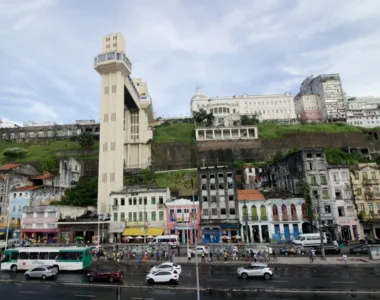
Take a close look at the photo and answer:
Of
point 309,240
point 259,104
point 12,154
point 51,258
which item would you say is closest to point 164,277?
point 51,258

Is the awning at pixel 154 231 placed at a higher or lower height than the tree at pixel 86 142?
lower

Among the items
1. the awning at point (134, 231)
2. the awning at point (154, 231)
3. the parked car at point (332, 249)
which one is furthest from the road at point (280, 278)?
the awning at point (134, 231)

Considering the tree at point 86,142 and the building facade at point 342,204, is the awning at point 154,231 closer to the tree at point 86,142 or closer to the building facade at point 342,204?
the building facade at point 342,204

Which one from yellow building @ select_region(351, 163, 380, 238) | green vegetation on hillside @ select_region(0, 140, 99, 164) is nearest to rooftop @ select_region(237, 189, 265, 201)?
yellow building @ select_region(351, 163, 380, 238)

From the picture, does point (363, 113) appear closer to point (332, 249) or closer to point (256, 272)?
point (332, 249)

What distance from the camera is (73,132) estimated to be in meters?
135

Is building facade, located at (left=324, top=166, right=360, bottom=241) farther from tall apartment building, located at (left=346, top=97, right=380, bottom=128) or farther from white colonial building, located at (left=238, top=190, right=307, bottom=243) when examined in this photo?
tall apartment building, located at (left=346, top=97, right=380, bottom=128)

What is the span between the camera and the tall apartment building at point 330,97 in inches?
5305

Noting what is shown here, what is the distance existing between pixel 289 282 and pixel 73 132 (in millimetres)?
129518

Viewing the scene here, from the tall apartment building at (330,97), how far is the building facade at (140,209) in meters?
108

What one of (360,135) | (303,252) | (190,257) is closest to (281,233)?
(303,252)

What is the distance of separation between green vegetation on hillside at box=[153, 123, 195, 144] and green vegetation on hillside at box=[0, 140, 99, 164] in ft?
79.5

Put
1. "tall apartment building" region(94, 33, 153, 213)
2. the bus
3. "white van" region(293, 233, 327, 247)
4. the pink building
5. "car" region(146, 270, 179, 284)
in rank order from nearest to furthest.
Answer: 1. "car" region(146, 270, 179, 284)
2. the bus
3. "white van" region(293, 233, 327, 247)
4. the pink building
5. "tall apartment building" region(94, 33, 153, 213)

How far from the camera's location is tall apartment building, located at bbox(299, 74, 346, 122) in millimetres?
134750
